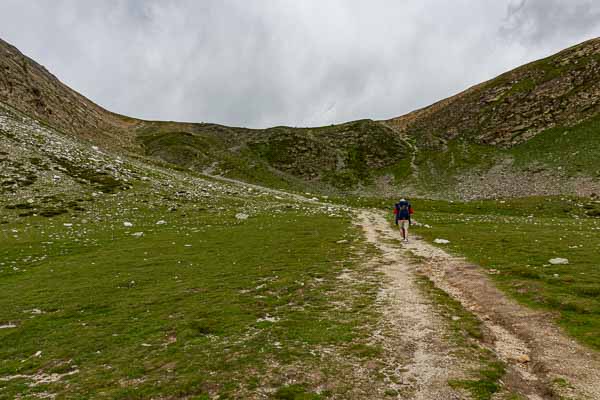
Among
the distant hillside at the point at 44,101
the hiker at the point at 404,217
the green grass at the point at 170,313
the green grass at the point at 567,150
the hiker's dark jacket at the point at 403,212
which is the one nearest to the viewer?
the green grass at the point at 170,313

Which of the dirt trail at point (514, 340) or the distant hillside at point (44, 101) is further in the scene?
the distant hillside at point (44, 101)

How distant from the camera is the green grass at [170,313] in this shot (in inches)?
418

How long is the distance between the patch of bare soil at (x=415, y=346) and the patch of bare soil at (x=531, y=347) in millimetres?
1535

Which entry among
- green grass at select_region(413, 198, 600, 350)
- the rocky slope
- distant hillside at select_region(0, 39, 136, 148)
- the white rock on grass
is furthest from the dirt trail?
distant hillside at select_region(0, 39, 136, 148)

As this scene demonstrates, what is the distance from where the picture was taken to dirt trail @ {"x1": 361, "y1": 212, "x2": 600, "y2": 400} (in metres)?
9.16

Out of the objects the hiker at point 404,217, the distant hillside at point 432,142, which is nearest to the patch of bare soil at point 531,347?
the hiker at point 404,217

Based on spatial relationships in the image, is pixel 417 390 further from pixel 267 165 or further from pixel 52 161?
pixel 267 165

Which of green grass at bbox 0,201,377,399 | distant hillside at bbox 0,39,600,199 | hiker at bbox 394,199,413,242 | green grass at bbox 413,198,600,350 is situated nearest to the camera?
green grass at bbox 0,201,377,399

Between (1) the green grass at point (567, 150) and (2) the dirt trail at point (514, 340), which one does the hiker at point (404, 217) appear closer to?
(2) the dirt trail at point (514, 340)

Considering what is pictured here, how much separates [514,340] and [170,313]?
14.2 meters

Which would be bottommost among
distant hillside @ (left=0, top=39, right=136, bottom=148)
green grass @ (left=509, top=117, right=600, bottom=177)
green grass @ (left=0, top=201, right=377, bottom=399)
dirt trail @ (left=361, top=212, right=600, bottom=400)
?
green grass @ (left=0, top=201, right=377, bottom=399)

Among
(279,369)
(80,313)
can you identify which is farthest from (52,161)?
(279,369)

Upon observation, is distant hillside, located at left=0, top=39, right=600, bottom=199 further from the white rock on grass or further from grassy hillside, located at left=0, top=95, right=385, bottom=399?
grassy hillside, located at left=0, top=95, right=385, bottom=399

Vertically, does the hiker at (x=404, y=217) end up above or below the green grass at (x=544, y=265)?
above
